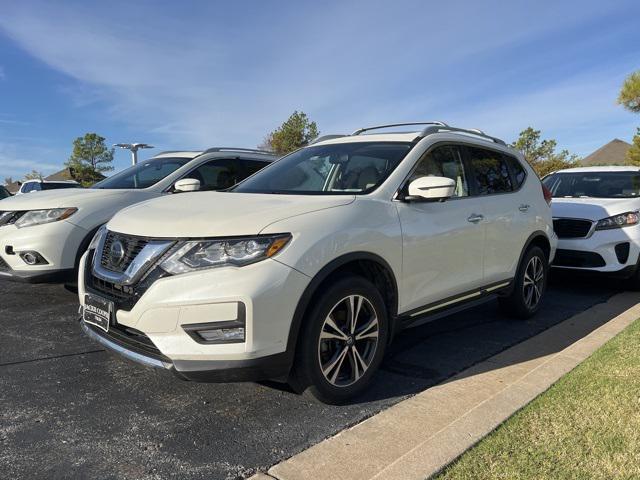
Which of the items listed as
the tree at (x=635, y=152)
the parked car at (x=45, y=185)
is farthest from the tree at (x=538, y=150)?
the parked car at (x=45, y=185)

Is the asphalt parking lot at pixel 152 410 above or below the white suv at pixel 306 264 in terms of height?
below

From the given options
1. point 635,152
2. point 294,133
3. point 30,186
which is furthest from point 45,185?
point 635,152

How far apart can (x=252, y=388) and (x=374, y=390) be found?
2.73ft

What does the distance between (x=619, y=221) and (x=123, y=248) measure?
5924mm

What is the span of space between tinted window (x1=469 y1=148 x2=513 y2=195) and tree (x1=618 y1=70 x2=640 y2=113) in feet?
69.3

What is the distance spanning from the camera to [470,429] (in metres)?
2.79

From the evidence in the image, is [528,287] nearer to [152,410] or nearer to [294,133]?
[152,410]

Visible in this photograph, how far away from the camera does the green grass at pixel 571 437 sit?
2389mm

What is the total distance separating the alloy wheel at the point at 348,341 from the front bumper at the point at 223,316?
378 mm

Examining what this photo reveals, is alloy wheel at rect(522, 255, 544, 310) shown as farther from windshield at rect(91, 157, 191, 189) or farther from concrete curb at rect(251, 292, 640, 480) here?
windshield at rect(91, 157, 191, 189)

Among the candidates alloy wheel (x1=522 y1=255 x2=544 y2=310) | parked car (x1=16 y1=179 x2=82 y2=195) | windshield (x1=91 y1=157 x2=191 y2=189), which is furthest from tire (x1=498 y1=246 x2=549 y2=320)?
parked car (x1=16 y1=179 x2=82 y2=195)

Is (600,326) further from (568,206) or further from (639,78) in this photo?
(639,78)

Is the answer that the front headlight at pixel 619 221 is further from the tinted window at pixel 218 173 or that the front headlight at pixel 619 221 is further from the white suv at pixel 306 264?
the tinted window at pixel 218 173

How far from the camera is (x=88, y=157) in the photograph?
56.1 metres
